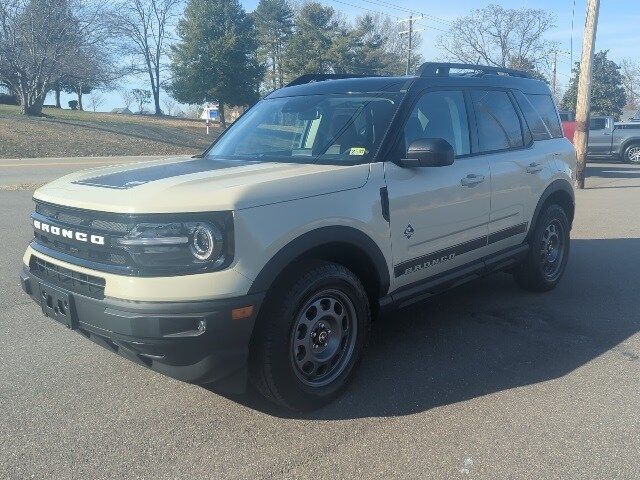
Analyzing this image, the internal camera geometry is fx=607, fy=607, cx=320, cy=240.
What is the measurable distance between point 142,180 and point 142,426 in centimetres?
138

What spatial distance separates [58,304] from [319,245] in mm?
1462

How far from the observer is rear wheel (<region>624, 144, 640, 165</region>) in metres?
24.0

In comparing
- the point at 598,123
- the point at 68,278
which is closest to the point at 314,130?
the point at 68,278

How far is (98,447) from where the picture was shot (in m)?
3.14

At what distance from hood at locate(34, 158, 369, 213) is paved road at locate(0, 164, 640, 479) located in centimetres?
122

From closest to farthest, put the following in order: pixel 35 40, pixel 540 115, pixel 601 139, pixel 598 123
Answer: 1. pixel 540 115
2. pixel 601 139
3. pixel 598 123
4. pixel 35 40

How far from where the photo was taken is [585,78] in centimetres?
1428

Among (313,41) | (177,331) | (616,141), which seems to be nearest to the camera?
(177,331)

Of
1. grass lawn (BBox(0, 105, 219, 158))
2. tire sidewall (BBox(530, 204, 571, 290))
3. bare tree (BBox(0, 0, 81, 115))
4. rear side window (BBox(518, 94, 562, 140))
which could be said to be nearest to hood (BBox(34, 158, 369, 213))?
tire sidewall (BBox(530, 204, 571, 290))

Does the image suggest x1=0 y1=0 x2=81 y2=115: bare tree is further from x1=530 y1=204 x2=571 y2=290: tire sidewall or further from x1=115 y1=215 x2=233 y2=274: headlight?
x1=115 y1=215 x2=233 y2=274: headlight

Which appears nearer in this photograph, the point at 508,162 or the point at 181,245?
the point at 181,245

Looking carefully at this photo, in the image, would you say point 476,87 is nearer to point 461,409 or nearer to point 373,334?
point 373,334

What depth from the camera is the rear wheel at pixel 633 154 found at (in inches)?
945

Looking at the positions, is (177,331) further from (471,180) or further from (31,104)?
(31,104)
